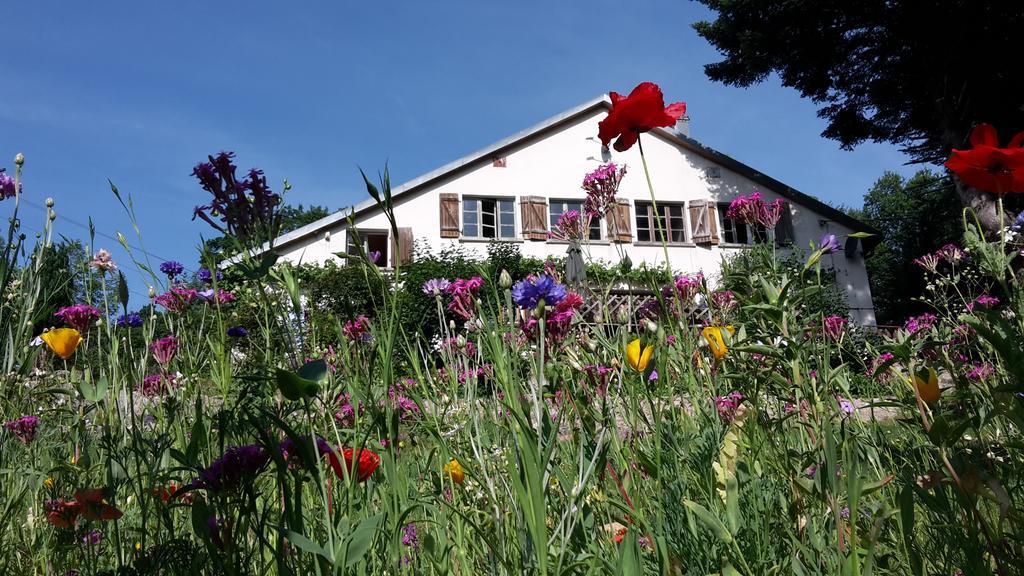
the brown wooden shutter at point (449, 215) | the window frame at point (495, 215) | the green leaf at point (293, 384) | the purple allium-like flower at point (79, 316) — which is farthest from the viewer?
the window frame at point (495, 215)

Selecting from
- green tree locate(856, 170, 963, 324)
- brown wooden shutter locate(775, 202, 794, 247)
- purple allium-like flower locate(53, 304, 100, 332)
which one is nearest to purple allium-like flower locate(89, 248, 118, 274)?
purple allium-like flower locate(53, 304, 100, 332)

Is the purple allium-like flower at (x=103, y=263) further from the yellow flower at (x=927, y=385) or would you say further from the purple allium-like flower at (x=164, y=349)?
the yellow flower at (x=927, y=385)

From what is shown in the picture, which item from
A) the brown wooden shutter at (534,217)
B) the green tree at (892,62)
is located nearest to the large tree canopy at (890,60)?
the green tree at (892,62)

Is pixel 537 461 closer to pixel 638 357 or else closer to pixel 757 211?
pixel 638 357

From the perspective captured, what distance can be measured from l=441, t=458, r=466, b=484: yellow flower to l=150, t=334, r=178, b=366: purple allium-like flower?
1299 millimetres

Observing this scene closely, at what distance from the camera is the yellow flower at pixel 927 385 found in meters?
1.19

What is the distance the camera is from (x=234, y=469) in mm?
986

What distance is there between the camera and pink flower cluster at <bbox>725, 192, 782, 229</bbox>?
2.30 metres

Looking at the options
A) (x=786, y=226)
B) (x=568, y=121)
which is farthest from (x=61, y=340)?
(x=786, y=226)

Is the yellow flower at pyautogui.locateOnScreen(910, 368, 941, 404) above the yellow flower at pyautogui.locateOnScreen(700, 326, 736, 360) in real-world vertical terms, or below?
below

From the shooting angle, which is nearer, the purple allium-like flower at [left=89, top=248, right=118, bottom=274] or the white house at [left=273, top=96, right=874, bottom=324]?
the purple allium-like flower at [left=89, top=248, right=118, bottom=274]

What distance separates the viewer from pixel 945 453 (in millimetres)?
996

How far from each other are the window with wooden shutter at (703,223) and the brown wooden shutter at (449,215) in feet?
19.0

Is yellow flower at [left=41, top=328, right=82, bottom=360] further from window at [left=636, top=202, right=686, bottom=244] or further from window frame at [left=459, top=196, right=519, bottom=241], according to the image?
window at [left=636, top=202, right=686, bottom=244]
